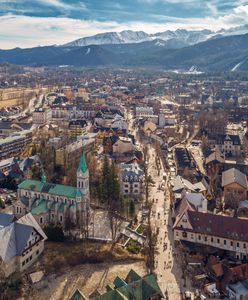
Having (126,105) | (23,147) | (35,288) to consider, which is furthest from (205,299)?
(126,105)

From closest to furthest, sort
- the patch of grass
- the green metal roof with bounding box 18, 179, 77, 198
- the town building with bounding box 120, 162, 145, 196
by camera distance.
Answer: the patch of grass
the green metal roof with bounding box 18, 179, 77, 198
the town building with bounding box 120, 162, 145, 196

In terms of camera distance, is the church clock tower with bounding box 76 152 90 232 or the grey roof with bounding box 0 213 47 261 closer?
the grey roof with bounding box 0 213 47 261

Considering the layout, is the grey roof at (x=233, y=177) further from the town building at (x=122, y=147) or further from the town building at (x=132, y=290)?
the town building at (x=132, y=290)

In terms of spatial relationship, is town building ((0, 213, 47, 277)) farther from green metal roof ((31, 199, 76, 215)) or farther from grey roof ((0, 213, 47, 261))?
green metal roof ((31, 199, 76, 215))

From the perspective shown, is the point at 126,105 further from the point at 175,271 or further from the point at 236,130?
the point at 175,271

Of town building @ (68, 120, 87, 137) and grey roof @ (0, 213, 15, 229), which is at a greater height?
town building @ (68, 120, 87, 137)

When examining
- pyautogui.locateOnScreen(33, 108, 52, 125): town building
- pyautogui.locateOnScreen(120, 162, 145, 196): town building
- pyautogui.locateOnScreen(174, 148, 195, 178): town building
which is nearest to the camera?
pyautogui.locateOnScreen(120, 162, 145, 196): town building

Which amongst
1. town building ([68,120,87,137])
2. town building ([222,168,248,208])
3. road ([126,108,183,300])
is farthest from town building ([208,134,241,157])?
town building ([68,120,87,137])
